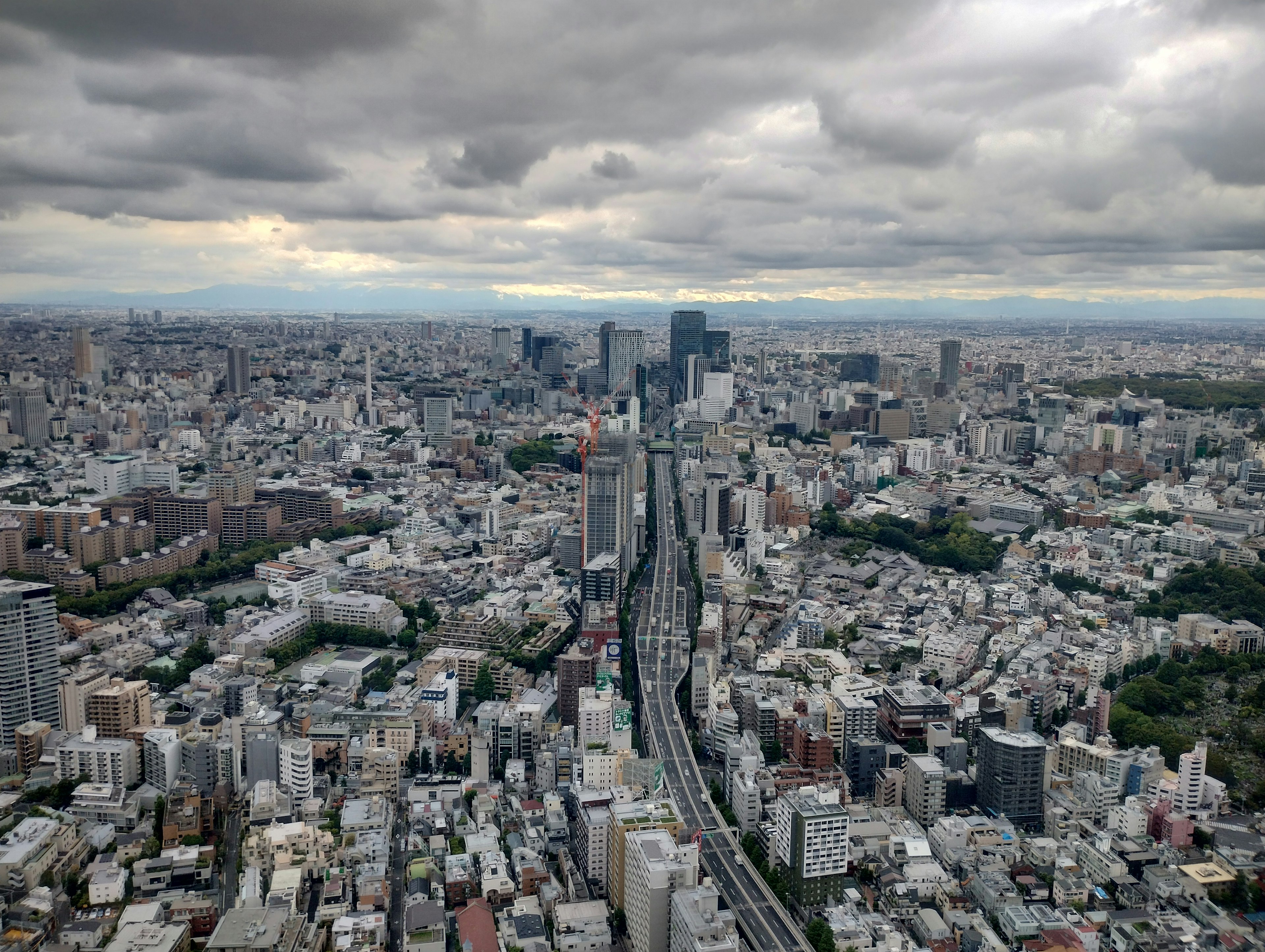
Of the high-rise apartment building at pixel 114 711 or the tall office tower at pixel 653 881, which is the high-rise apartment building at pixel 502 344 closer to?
the high-rise apartment building at pixel 114 711

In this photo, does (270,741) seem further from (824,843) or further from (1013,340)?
(1013,340)

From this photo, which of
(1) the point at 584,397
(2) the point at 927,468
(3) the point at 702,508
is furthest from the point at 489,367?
(3) the point at 702,508

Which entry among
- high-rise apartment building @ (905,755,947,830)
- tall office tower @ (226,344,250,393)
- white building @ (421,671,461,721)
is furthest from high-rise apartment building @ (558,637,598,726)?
tall office tower @ (226,344,250,393)

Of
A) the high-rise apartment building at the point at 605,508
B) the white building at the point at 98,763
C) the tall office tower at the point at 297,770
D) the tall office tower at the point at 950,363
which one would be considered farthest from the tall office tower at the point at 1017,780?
the tall office tower at the point at 950,363

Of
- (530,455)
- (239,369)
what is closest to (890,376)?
(530,455)

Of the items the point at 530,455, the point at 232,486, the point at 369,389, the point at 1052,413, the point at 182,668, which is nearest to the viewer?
the point at 182,668

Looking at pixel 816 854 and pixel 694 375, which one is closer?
pixel 816 854

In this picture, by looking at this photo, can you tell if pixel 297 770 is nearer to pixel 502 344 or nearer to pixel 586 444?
pixel 586 444
